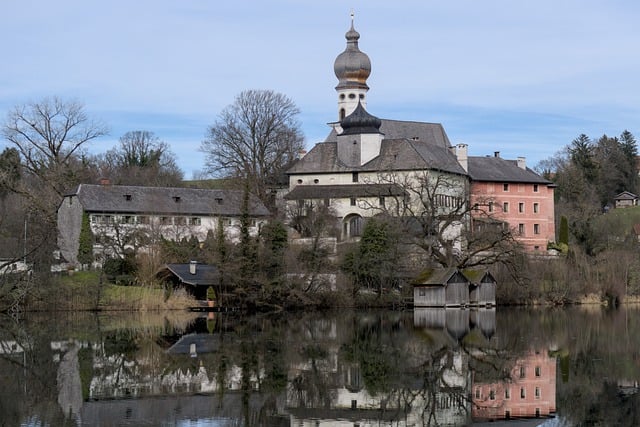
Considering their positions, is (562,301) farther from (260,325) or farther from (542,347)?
(542,347)

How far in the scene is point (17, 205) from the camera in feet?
208

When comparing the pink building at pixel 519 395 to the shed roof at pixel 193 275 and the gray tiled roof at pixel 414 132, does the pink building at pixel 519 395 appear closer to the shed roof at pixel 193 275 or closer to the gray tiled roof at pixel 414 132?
the shed roof at pixel 193 275

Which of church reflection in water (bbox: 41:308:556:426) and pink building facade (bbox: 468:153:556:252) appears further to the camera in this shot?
pink building facade (bbox: 468:153:556:252)

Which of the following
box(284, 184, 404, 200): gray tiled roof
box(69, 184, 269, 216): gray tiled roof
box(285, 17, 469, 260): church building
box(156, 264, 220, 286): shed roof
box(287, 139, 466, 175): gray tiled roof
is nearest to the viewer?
box(156, 264, 220, 286): shed roof

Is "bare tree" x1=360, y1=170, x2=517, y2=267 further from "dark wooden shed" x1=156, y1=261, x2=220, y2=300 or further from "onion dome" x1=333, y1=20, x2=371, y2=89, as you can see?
"onion dome" x1=333, y1=20, x2=371, y2=89

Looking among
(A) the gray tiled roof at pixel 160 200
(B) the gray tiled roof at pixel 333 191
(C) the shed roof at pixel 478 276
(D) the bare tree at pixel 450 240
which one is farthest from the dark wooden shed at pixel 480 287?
(A) the gray tiled roof at pixel 160 200

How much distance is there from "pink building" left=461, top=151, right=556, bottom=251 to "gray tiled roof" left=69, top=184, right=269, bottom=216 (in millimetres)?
20820

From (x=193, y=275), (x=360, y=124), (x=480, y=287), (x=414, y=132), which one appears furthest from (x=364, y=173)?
(x=193, y=275)

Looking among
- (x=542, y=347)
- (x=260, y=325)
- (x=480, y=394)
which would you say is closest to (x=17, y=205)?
(x=260, y=325)

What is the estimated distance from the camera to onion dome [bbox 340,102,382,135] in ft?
237

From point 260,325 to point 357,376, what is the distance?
15488mm

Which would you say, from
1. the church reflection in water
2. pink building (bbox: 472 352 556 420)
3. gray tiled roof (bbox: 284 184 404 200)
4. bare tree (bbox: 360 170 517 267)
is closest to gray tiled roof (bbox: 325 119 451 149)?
gray tiled roof (bbox: 284 184 404 200)

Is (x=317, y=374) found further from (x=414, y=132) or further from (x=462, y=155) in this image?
(x=414, y=132)

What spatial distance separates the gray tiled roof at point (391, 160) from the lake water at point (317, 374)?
101 feet
